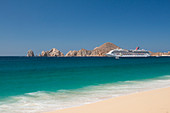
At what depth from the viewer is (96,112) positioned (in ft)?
20.4

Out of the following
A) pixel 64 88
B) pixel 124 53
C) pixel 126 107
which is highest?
pixel 124 53

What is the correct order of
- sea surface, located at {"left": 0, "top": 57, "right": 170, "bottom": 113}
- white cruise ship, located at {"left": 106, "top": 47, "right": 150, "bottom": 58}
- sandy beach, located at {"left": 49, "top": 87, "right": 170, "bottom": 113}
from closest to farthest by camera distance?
sandy beach, located at {"left": 49, "top": 87, "right": 170, "bottom": 113} → sea surface, located at {"left": 0, "top": 57, "right": 170, "bottom": 113} → white cruise ship, located at {"left": 106, "top": 47, "right": 150, "bottom": 58}

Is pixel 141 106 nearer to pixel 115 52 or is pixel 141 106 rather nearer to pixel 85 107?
pixel 85 107

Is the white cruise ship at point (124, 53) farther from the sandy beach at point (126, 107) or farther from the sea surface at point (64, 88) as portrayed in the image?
the sandy beach at point (126, 107)

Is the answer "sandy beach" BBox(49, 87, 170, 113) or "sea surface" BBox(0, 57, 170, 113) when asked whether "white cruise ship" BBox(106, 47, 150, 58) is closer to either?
"sea surface" BBox(0, 57, 170, 113)

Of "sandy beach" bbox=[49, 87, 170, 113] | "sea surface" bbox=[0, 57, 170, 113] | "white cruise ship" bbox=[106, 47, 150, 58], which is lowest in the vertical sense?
"sea surface" bbox=[0, 57, 170, 113]

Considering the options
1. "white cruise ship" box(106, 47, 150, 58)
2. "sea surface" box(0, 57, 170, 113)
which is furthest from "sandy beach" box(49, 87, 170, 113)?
"white cruise ship" box(106, 47, 150, 58)

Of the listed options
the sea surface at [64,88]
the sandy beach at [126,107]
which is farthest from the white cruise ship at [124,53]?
the sandy beach at [126,107]

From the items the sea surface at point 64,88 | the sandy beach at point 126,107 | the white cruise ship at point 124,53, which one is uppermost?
the white cruise ship at point 124,53

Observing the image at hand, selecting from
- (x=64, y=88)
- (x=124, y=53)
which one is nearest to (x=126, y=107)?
(x=64, y=88)

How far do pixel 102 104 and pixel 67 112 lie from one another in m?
1.87

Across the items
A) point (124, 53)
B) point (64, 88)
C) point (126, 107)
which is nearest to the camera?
point (126, 107)

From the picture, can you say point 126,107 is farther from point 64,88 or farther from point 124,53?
point 124,53

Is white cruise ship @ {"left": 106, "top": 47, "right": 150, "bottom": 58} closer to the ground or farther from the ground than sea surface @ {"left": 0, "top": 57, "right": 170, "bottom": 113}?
farther from the ground
